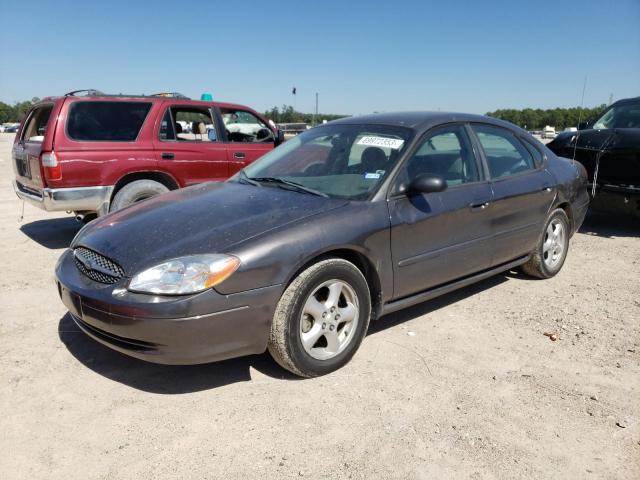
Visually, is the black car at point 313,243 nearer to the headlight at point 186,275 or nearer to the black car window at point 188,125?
the headlight at point 186,275

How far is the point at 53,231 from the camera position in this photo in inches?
279

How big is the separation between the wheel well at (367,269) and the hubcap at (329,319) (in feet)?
0.60

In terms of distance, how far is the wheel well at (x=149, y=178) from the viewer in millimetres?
6137

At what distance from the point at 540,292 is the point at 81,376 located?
382 centimetres

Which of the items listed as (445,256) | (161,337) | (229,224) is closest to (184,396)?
(161,337)

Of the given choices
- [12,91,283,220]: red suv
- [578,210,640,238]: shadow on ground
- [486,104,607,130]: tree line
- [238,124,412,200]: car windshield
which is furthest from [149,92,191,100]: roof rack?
[486,104,607,130]: tree line

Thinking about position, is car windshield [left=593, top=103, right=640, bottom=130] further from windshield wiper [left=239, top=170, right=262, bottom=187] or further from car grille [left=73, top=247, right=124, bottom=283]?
car grille [left=73, top=247, right=124, bottom=283]

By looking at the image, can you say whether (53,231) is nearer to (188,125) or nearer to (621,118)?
(188,125)

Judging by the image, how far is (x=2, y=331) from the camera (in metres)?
3.78

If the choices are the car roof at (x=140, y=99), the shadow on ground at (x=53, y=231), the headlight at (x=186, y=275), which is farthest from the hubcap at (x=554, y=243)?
the shadow on ground at (x=53, y=231)

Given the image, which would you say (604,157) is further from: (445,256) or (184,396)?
(184,396)

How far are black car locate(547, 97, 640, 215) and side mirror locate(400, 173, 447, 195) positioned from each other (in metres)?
4.50

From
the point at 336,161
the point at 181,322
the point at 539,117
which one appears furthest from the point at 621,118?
the point at 539,117

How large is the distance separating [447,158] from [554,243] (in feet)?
6.08
